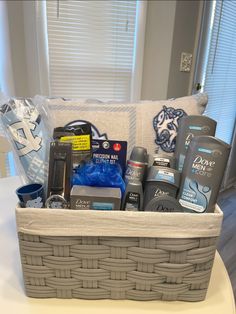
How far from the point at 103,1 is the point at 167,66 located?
570mm

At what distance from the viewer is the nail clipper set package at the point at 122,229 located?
0.35 metres

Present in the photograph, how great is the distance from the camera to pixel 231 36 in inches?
82.4

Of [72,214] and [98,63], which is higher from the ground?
[98,63]

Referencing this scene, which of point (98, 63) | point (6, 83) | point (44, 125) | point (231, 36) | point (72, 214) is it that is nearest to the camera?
point (72, 214)

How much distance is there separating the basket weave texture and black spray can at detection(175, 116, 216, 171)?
19cm

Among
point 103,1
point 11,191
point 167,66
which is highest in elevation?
point 103,1

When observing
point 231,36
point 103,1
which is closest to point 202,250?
point 103,1

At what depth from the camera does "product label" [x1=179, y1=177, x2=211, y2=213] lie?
39 cm

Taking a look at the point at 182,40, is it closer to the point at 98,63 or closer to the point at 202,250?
the point at 98,63

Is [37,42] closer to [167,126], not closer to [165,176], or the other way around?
[167,126]

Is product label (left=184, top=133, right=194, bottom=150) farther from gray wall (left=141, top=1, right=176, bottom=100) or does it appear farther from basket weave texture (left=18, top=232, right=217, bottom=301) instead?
gray wall (left=141, top=1, right=176, bottom=100)

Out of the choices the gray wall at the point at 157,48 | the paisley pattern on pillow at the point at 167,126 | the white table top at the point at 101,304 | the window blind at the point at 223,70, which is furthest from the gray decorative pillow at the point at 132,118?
the window blind at the point at 223,70

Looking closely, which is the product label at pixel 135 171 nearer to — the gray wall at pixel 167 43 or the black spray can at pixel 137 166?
the black spray can at pixel 137 166

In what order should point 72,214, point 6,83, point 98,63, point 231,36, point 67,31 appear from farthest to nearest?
point 231,36
point 98,63
point 67,31
point 6,83
point 72,214
